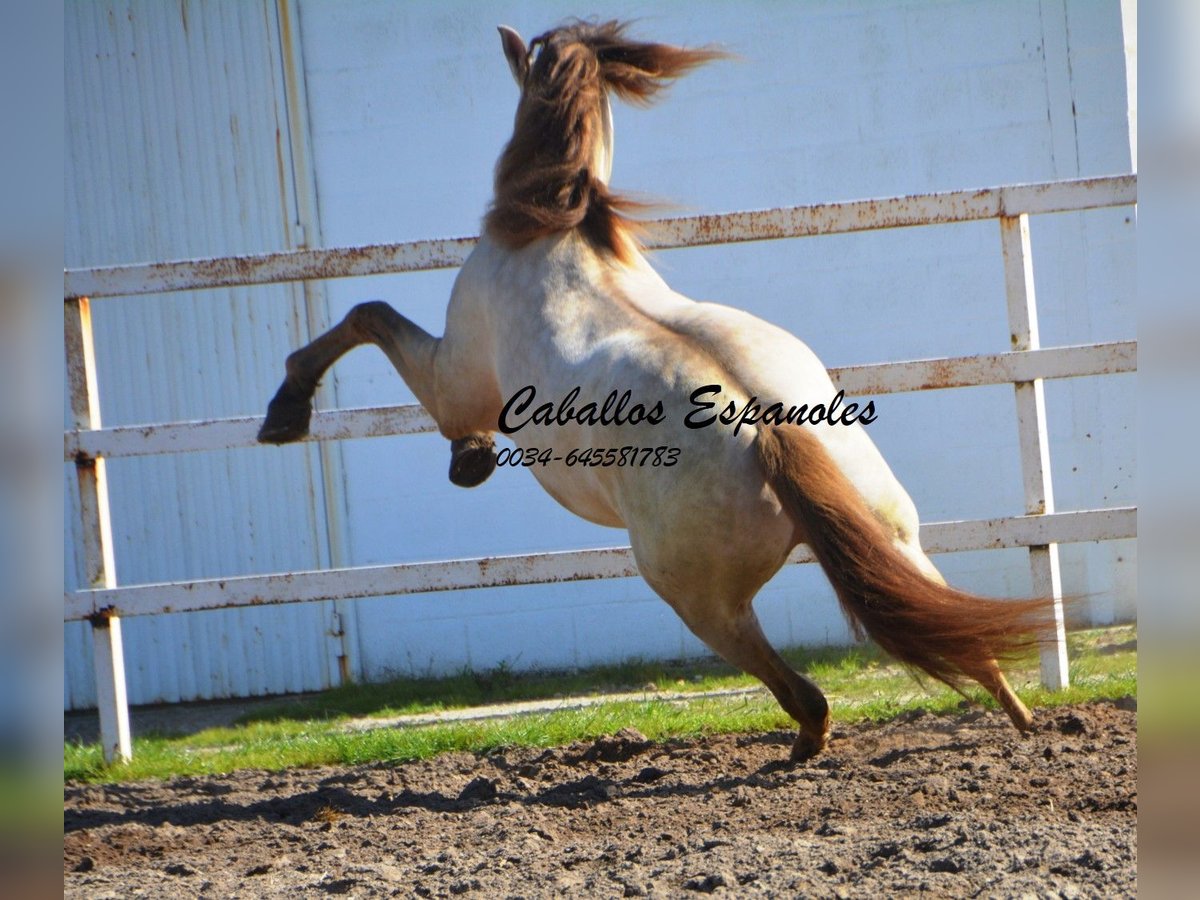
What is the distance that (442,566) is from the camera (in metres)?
4.38

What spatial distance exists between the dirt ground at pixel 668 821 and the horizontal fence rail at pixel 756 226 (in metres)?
1.79

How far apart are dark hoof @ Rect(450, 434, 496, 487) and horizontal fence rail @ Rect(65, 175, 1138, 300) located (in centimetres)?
75

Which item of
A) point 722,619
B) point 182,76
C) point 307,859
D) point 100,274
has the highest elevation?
point 182,76

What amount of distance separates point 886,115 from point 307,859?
5206mm

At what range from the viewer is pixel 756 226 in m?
4.34

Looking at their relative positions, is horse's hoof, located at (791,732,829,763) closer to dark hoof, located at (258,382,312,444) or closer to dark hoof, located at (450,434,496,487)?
dark hoof, located at (450,434,496,487)

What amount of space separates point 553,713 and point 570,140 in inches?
92.1

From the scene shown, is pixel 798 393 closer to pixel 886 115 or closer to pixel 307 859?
pixel 307 859

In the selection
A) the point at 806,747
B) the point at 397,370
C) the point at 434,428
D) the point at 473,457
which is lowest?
the point at 806,747

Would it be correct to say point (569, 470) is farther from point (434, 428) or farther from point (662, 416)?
point (434, 428)

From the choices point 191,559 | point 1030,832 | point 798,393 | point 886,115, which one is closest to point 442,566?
point 798,393

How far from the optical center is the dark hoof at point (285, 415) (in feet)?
13.9

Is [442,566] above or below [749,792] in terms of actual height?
above

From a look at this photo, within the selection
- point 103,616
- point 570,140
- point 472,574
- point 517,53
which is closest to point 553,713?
point 472,574
